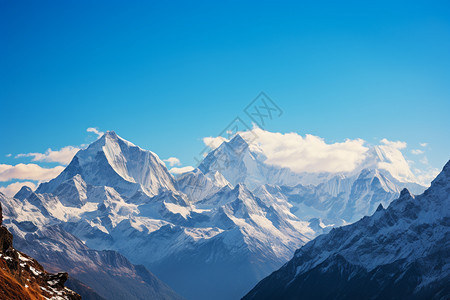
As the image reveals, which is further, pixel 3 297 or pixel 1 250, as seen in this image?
pixel 1 250

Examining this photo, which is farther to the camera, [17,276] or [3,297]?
[17,276]

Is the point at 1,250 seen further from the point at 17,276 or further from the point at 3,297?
the point at 3,297

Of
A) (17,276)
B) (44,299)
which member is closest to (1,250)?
(17,276)

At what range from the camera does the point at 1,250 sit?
199750 millimetres

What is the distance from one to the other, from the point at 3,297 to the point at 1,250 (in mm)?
28877

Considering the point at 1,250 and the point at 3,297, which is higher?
the point at 1,250

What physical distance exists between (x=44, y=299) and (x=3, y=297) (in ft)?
63.0

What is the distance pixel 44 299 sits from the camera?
629 ft

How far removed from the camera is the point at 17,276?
644ft

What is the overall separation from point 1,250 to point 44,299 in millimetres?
23148

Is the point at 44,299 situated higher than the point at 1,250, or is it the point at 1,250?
the point at 1,250

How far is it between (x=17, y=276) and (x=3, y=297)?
2232 centimetres

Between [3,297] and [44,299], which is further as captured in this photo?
[44,299]

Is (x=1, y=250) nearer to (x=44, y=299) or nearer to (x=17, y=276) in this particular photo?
(x=17, y=276)
